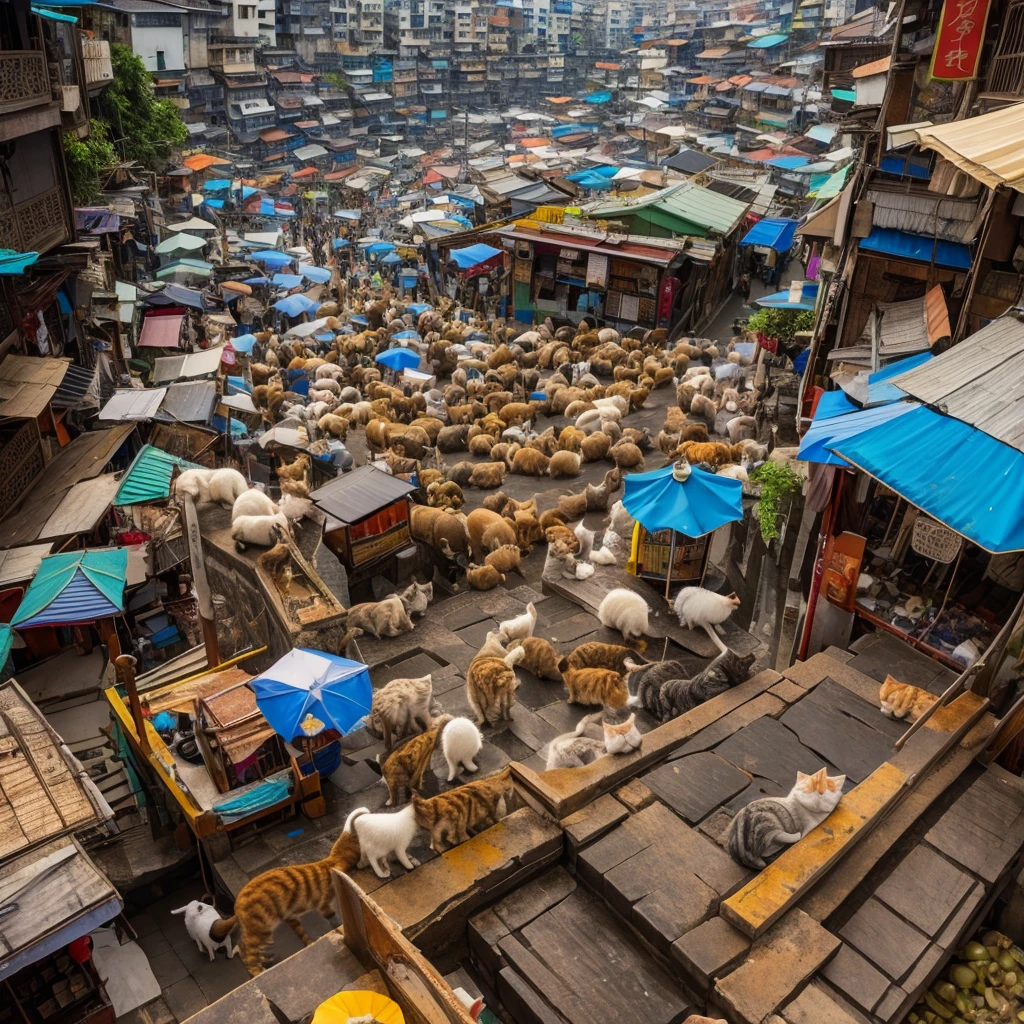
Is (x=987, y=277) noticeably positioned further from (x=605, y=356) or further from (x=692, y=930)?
(x=605, y=356)

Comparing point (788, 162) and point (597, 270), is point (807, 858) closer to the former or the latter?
point (597, 270)

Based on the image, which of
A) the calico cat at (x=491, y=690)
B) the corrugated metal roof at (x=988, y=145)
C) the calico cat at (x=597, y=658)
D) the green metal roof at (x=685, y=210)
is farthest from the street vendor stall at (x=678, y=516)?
the green metal roof at (x=685, y=210)

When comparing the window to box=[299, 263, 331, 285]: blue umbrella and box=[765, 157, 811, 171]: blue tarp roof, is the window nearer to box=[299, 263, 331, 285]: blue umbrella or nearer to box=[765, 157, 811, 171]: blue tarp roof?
box=[299, 263, 331, 285]: blue umbrella

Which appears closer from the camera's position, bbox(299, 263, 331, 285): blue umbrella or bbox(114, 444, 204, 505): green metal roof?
bbox(114, 444, 204, 505): green metal roof

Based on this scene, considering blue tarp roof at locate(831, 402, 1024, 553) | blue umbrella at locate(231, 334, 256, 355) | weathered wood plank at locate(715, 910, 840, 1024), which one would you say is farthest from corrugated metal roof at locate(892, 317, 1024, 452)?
blue umbrella at locate(231, 334, 256, 355)

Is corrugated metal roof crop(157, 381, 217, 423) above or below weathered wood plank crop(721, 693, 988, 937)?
below

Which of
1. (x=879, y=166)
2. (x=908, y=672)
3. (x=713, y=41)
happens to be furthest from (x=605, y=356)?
(x=713, y=41)

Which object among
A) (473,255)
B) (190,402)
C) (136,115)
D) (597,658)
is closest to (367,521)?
(597,658)
